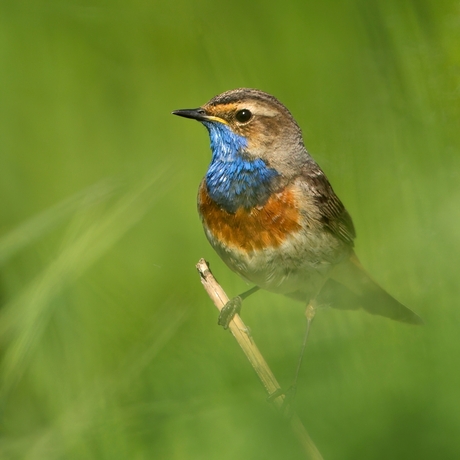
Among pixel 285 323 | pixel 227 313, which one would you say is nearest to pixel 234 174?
pixel 227 313

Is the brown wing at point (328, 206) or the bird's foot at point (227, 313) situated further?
the brown wing at point (328, 206)

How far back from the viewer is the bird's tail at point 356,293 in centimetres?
272

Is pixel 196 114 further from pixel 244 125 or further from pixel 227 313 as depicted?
pixel 227 313

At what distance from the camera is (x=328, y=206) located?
3771 millimetres

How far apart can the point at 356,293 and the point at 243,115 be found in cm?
100

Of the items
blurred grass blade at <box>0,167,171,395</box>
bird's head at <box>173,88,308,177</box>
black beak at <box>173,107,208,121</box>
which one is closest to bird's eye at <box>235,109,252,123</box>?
bird's head at <box>173,88,308,177</box>

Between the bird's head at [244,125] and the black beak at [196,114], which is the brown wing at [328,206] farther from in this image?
the black beak at [196,114]

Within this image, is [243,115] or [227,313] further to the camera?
[243,115]

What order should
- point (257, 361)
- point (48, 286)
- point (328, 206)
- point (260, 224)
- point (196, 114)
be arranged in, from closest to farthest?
point (48, 286) < point (257, 361) < point (260, 224) < point (196, 114) < point (328, 206)

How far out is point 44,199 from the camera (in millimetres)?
4980

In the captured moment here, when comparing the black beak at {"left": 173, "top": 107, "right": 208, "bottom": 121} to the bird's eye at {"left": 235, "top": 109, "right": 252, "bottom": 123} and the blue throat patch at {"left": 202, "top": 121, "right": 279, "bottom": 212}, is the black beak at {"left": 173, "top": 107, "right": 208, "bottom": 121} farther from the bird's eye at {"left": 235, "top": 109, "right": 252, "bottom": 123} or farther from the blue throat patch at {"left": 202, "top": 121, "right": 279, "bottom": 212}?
the bird's eye at {"left": 235, "top": 109, "right": 252, "bottom": 123}

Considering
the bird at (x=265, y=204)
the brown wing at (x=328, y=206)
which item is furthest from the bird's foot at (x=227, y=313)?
the brown wing at (x=328, y=206)

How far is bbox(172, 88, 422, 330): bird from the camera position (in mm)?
3443

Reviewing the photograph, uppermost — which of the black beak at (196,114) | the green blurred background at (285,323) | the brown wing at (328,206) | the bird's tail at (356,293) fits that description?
the black beak at (196,114)
